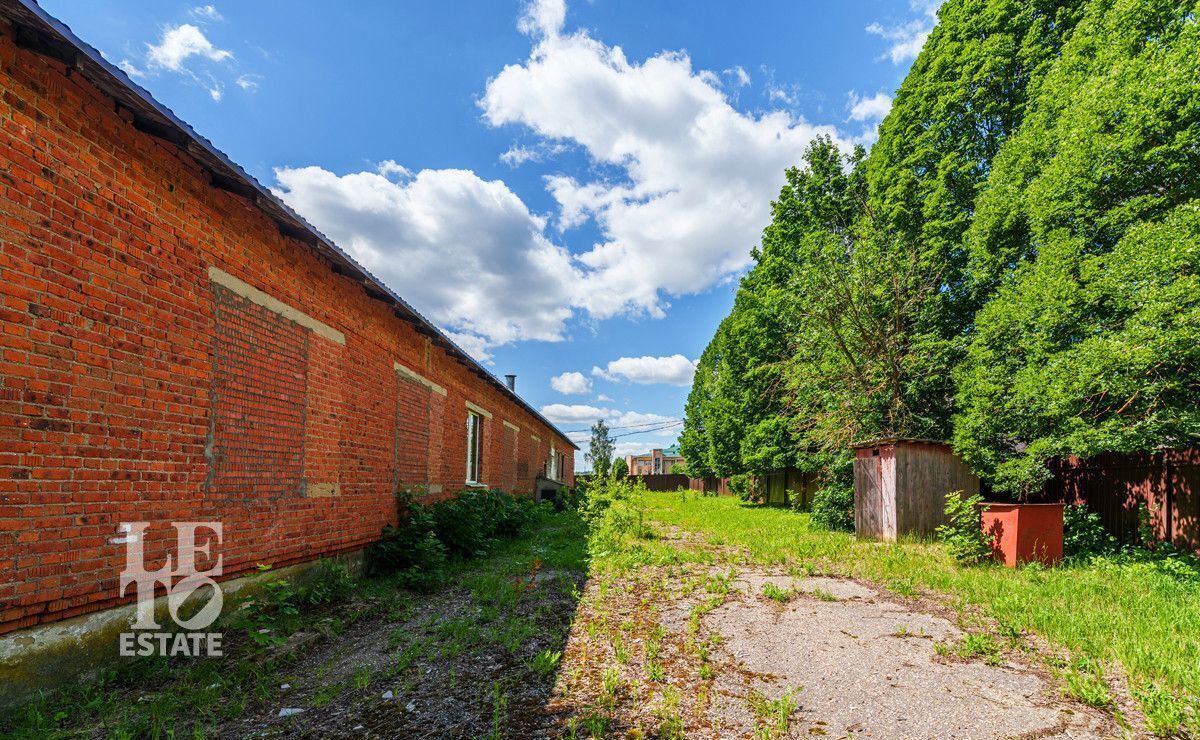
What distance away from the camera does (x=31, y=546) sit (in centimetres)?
332

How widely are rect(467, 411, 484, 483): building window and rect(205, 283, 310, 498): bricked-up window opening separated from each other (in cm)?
708

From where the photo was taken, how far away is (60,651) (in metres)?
3.52

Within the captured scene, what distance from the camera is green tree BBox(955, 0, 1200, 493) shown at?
763 cm

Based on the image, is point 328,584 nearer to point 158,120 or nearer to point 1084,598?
point 158,120

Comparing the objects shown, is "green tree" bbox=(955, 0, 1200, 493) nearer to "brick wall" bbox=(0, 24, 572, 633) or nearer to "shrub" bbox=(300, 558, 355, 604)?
"shrub" bbox=(300, 558, 355, 604)

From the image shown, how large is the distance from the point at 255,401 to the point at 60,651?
2479 millimetres

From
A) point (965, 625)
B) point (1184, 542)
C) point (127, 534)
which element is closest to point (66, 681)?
point (127, 534)

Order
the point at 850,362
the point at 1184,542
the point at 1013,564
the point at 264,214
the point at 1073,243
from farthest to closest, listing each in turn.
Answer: the point at 850,362 → the point at 1073,243 → the point at 1184,542 → the point at 1013,564 → the point at 264,214

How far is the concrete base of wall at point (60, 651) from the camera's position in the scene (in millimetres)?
3219

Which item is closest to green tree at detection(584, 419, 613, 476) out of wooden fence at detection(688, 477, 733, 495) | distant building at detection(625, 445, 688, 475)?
distant building at detection(625, 445, 688, 475)

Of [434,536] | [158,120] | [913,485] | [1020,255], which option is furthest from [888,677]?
[1020,255]

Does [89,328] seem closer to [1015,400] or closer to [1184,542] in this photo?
[1015,400]

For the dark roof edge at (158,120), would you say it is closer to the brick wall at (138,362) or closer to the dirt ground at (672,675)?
the brick wall at (138,362)

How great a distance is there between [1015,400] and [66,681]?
1218 centimetres
